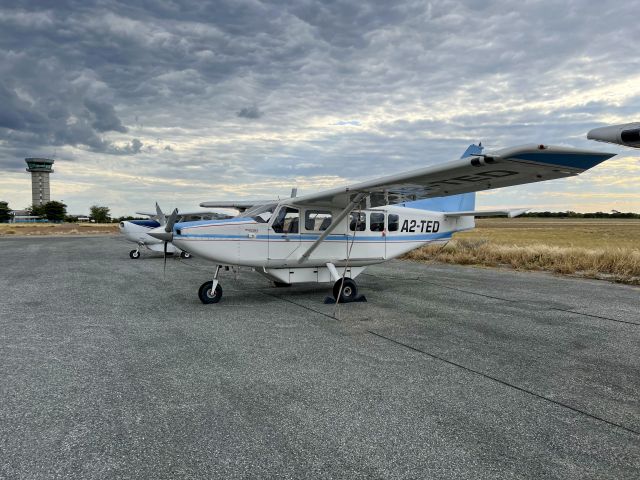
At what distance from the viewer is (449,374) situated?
16.1 feet

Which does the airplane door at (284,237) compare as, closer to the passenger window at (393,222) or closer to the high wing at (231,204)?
the passenger window at (393,222)

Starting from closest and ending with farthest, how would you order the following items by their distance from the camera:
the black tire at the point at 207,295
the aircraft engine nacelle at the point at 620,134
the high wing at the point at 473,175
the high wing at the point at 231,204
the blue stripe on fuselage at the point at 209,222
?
the aircraft engine nacelle at the point at 620,134
the high wing at the point at 473,175
the blue stripe on fuselage at the point at 209,222
the black tire at the point at 207,295
the high wing at the point at 231,204

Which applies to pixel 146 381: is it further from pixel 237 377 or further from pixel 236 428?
pixel 236 428

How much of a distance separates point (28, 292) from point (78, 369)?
7.40 meters

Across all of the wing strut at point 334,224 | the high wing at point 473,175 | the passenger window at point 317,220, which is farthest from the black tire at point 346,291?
the high wing at point 473,175

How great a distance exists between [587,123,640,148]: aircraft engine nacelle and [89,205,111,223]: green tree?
17017cm

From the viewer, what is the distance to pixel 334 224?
9.55 meters

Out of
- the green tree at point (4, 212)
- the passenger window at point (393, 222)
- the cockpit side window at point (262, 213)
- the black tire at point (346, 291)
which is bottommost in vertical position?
the black tire at point (346, 291)

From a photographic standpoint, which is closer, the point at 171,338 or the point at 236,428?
the point at 236,428

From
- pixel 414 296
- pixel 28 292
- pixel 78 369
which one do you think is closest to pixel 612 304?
pixel 414 296

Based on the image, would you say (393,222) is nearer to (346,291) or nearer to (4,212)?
(346,291)

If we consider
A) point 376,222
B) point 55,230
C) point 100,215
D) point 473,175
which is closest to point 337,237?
point 376,222

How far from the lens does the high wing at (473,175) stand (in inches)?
215

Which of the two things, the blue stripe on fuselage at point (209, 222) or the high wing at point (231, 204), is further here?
the high wing at point (231, 204)
